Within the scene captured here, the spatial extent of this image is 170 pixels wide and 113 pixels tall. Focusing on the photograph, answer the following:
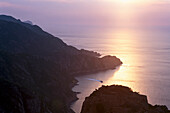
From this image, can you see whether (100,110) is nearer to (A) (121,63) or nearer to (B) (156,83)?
(B) (156,83)

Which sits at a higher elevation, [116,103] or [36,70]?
[36,70]

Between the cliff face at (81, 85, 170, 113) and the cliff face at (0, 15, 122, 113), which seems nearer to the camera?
the cliff face at (81, 85, 170, 113)

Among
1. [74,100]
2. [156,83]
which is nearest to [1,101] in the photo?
[74,100]

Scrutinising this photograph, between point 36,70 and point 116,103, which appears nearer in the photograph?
point 116,103

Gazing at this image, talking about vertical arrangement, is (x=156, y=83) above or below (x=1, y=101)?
above
